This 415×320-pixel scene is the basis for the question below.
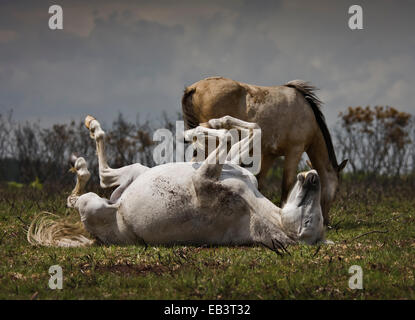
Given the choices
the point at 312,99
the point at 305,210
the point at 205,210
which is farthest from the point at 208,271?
the point at 312,99

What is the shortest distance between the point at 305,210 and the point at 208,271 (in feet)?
3.81

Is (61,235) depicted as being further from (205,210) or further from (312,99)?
(312,99)

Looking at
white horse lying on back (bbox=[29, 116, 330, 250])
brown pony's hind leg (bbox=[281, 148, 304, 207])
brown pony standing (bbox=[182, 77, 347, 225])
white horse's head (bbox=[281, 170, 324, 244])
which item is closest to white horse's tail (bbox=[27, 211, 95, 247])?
white horse lying on back (bbox=[29, 116, 330, 250])

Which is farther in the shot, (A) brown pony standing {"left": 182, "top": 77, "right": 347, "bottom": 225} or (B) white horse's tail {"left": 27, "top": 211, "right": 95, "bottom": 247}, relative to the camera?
(A) brown pony standing {"left": 182, "top": 77, "right": 347, "bottom": 225}

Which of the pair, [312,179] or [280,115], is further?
[280,115]

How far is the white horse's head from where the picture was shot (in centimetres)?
451

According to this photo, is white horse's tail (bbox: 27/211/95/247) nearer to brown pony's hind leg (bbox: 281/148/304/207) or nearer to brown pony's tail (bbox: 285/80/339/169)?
brown pony's hind leg (bbox: 281/148/304/207)

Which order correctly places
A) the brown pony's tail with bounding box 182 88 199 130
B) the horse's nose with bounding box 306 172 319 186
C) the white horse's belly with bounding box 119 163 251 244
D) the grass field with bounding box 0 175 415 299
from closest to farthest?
the grass field with bounding box 0 175 415 299, the horse's nose with bounding box 306 172 319 186, the white horse's belly with bounding box 119 163 251 244, the brown pony's tail with bounding box 182 88 199 130

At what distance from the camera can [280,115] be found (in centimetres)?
799

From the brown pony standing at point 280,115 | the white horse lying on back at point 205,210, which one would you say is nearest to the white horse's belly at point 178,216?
the white horse lying on back at point 205,210

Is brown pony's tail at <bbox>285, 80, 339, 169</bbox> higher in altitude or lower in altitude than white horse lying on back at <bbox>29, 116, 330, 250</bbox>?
higher

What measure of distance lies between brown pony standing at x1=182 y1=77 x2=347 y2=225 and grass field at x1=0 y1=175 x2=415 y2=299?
2.73 metres

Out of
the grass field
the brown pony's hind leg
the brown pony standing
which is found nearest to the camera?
the grass field

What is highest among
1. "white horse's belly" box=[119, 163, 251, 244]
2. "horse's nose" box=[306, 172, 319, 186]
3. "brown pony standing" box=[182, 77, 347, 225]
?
"brown pony standing" box=[182, 77, 347, 225]
